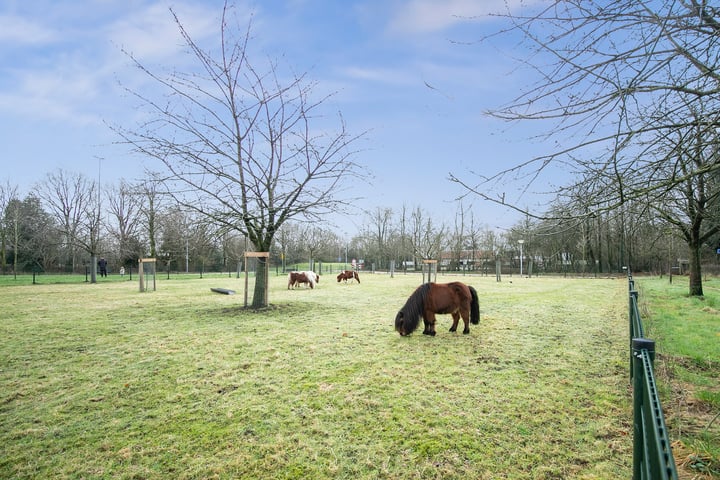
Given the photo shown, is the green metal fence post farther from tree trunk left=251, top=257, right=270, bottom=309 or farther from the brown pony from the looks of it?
tree trunk left=251, top=257, right=270, bottom=309

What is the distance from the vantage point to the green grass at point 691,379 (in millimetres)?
2705

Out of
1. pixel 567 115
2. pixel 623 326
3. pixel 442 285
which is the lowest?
pixel 623 326

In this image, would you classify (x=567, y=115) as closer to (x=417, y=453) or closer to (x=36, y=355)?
(x=417, y=453)

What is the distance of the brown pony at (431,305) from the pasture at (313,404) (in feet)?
0.97

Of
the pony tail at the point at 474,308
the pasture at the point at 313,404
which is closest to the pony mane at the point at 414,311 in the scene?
the pasture at the point at 313,404

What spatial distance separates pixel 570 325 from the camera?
7.89m

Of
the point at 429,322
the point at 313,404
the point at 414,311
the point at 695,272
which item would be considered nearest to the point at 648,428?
the point at 313,404

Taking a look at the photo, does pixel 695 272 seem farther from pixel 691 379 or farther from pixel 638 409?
pixel 638 409

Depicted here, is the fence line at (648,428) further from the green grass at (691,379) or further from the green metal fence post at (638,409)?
the green grass at (691,379)

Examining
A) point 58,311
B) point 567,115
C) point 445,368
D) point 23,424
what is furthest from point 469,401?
point 58,311

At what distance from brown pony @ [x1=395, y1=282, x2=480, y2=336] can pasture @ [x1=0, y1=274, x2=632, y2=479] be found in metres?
0.29

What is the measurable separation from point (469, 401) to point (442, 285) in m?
3.21

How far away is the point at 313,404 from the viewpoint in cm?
366

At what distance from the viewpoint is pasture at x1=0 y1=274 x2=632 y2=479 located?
266 cm
